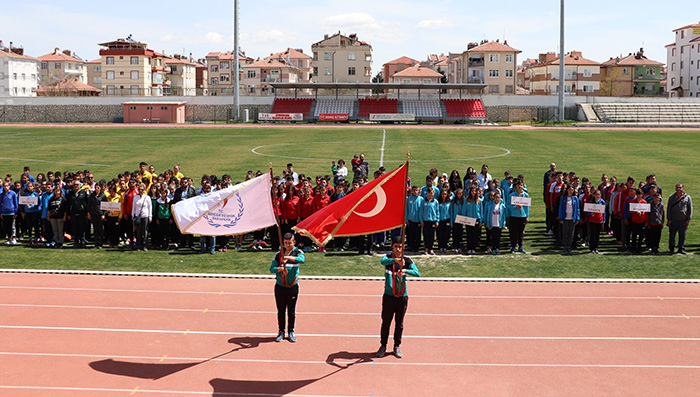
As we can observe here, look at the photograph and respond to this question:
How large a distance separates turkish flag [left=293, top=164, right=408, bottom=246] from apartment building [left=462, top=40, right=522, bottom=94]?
101790 mm

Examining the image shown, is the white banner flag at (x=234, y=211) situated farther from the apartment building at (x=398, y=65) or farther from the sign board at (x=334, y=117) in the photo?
the apartment building at (x=398, y=65)


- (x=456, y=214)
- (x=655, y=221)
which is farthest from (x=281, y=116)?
(x=655, y=221)

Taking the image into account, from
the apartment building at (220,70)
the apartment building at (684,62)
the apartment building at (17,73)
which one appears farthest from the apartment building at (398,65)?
the apartment building at (17,73)

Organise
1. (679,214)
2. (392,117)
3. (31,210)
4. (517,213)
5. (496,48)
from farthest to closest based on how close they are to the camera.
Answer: (496,48)
(392,117)
(31,210)
(517,213)
(679,214)

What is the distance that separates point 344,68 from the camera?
388 feet

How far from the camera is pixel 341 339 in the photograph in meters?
11.0

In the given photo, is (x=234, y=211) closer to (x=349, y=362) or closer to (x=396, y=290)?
(x=396, y=290)

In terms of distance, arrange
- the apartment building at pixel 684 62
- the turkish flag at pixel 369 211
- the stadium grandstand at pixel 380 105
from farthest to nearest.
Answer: the apartment building at pixel 684 62 → the stadium grandstand at pixel 380 105 → the turkish flag at pixel 369 211

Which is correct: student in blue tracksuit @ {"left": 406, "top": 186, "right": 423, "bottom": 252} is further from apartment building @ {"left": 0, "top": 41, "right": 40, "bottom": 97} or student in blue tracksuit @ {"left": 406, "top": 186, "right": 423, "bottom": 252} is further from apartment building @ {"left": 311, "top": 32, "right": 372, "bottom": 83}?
apartment building @ {"left": 0, "top": 41, "right": 40, "bottom": 97}

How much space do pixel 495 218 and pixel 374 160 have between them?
793 inches

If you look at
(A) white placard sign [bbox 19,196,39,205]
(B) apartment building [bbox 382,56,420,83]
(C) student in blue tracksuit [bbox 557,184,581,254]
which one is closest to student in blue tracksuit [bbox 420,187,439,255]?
(C) student in blue tracksuit [bbox 557,184,581,254]

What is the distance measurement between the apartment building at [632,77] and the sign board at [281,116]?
216 feet

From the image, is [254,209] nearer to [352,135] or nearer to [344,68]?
[352,135]

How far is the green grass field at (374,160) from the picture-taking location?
15930 millimetres
